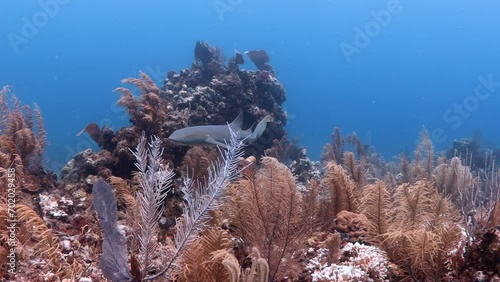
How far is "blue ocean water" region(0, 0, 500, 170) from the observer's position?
111 meters

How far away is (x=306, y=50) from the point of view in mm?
121688

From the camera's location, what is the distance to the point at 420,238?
3625 millimetres

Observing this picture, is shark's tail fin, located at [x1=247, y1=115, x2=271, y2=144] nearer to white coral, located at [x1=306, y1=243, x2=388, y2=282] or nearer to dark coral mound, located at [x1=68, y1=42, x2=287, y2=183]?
dark coral mound, located at [x1=68, y1=42, x2=287, y2=183]

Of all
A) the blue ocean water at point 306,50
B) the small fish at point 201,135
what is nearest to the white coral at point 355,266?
the small fish at point 201,135

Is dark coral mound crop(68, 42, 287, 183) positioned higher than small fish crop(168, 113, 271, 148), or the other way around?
dark coral mound crop(68, 42, 287, 183)

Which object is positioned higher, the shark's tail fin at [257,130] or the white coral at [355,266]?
the shark's tail fin at [257,130]

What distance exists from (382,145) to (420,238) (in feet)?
286

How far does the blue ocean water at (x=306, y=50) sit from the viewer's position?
11075cm

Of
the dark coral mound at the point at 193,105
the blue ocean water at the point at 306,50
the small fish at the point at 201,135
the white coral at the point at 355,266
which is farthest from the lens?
the blue ocean water at the point at 306,50

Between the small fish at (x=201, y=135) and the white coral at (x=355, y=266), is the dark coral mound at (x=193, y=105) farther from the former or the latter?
the white coral at (x=355, y=266)

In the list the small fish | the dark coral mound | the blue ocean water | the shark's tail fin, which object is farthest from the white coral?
the blue ocean water

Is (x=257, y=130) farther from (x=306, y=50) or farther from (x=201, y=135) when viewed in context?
(x=306, y=50)

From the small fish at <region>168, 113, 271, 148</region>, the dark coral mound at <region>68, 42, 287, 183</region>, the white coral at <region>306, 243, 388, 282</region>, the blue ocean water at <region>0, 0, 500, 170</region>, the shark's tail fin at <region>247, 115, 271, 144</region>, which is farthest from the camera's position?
the blue ocean water at <region>0, 0, 500, 170</region>

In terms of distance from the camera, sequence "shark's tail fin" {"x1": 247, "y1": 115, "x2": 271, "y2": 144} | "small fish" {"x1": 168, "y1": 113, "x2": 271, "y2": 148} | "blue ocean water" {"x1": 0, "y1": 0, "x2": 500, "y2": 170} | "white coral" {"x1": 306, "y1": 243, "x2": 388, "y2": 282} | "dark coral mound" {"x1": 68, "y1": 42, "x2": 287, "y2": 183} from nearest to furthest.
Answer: "white coral" {"x1": 306, "y1": 243, "x2": 388, "y2": 282}, "small fish" {"x1": 168, "y1": 113, "x2": 271, "y2": 148}, "dark coral mound" {"x1": 68, "y1": 42, "x2": 287, "y2": 183}, "shark's tail fin" {"x1": 247, "y1": 115, "x2": 271, "y2": 144}, "blue ocean water" {"x1": 0, "y1": 0, "x2": 500, "y2": 170}
